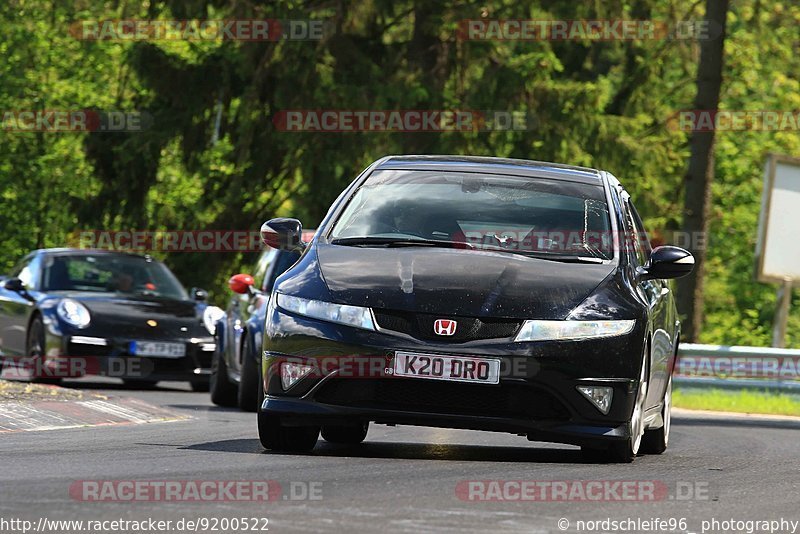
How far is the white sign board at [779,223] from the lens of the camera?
2262 cm

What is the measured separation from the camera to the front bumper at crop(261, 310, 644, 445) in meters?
8.64

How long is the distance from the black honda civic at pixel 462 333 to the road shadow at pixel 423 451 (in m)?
0.20

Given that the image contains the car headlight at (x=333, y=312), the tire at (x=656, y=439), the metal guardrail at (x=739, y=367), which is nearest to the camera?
the car headlight at (x=333, y=312)

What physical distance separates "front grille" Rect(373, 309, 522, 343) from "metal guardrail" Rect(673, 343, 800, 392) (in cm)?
1275

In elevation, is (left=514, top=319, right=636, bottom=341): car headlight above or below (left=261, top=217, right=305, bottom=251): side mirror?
below

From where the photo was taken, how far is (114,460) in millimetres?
8688

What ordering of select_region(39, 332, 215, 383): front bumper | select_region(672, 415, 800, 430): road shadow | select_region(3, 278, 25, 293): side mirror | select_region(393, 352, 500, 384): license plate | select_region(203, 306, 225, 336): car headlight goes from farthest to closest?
1. select_region(3, 278, 25, 293): side mirror
2. select_region(203, 306, 225, 336): car headlight
3. select_region(39, 332, 215, 383): front bumper
4. select_region(672, 415, 800, 430): road shadow
5. select_region(393, 352, 500, 384): license plate

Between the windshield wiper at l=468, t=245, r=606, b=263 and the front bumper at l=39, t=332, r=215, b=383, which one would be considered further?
the front bumper at l=39, t=332, r=215, b=383

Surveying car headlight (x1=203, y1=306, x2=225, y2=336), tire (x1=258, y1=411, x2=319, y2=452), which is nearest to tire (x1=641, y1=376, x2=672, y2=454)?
tire (x1=258, y1=411, x2=319, y2=452)

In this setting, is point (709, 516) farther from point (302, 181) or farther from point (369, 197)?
point (302, 181)

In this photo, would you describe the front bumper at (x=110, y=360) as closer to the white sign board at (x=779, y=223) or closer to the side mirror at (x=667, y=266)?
the white sign board at (x=779, y=223)

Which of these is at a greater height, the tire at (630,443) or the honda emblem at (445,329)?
the honda emblem at (445,329)

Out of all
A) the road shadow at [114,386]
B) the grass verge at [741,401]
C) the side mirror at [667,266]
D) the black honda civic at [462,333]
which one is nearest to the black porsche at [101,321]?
the road shadow at [114,386]

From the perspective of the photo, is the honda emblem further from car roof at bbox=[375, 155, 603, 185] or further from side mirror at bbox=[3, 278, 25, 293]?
side mirror at bbox=[3, 278, 25, 293]
